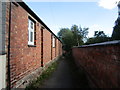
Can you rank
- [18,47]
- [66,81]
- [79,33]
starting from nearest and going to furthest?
[18,47] < [66,81] < [79,33]

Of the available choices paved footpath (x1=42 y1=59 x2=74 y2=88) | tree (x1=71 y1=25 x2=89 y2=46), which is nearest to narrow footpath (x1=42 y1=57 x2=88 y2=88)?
paved footpath (x1=42 y1=59 x2=74 y2=88)

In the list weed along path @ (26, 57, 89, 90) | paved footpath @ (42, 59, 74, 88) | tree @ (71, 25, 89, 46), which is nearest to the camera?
weed along path @ (26, 57, 89, 90)

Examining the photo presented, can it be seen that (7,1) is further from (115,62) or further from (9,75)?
(115,62)

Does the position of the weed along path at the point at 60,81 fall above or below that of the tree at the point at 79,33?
below

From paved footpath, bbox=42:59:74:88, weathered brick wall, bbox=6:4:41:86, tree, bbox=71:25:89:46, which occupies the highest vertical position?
tree, bbox=71:25:89:46

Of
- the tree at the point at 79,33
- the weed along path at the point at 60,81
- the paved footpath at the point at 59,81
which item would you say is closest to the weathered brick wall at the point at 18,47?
the weed along path at the point at 60,81

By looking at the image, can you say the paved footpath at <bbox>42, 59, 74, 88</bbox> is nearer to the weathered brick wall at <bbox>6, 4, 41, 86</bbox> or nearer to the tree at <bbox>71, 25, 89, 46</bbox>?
the weathered brick wall at <bbox>6, 4, 41, 86</bbox>

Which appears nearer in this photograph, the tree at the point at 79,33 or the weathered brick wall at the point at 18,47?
the weathered brick wall at the point at 18,47

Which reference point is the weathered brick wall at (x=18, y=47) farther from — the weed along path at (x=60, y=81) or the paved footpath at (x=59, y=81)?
the paved footpath at (x=59, y=81)

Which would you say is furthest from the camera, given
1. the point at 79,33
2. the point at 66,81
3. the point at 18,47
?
the point at 79,33

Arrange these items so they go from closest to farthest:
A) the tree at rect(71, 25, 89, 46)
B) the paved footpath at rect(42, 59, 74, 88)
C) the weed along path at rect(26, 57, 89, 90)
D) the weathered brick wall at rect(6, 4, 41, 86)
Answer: the weathered brick wall at rect(6, 4, 41, 86) → the weed along path at rect(26, 57, 89, 90) → the paved footpath at rect(42, 59, 74, 88) → the tree at rect(71, 25, 89, 46)

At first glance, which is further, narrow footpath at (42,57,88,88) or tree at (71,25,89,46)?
tree at (71,25,89,46)

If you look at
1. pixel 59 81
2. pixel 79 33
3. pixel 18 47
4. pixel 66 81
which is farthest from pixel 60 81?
pixel 79 33

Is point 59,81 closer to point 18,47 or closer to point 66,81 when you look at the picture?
point 66,81
